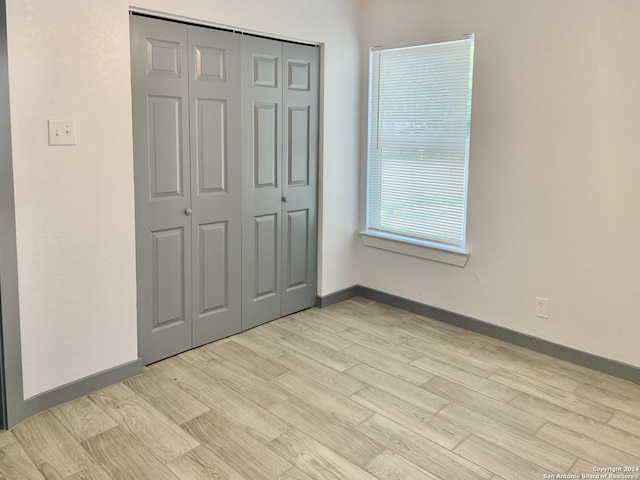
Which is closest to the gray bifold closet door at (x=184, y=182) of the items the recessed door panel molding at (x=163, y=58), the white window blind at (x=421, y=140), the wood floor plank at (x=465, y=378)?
the recessed door panel molding at (x=163, y=58)

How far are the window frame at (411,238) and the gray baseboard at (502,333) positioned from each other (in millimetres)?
374

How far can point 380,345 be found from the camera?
3.46m

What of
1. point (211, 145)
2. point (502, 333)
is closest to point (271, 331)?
point (211, 145)

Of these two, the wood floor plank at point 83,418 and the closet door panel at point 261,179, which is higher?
the closet door panel at point 261,179

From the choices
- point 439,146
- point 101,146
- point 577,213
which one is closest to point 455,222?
point 439,146

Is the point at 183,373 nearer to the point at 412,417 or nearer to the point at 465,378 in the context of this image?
the point at 412,417

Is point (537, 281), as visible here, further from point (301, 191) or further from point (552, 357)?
point (301, 191)

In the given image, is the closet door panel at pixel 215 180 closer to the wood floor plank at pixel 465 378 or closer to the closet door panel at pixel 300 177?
the closet door panel at pixel 300 177

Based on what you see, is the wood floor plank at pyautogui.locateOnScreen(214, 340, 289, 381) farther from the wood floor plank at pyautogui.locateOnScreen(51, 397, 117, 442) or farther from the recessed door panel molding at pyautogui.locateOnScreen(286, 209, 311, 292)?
the wood floor plank at pyautogui.locateOnScreen(51, 397, 117, 442)

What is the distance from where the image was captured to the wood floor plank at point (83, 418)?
247 centimetres

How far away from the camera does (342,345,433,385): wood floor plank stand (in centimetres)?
304

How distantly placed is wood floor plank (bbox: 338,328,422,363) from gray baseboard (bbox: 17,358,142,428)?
1.34 metres

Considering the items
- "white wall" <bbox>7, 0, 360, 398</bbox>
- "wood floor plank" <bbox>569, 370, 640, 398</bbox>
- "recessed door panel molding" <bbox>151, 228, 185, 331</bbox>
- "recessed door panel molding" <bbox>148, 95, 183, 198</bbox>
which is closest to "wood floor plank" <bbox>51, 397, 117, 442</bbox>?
"white wall" <bbox>7, 0, 360, 398</bbox>

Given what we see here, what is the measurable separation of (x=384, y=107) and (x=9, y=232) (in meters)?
2.60
